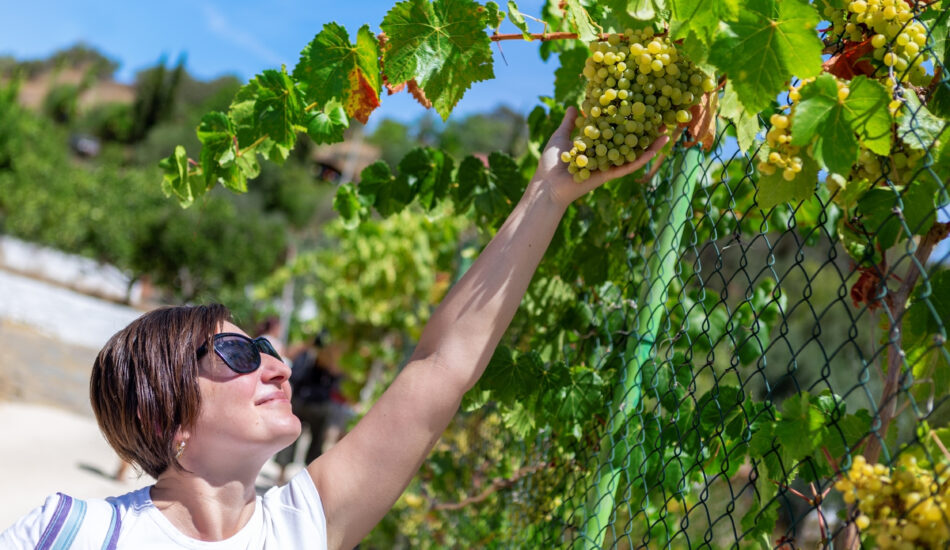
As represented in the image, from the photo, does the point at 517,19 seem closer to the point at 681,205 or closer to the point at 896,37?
the point at 681,205

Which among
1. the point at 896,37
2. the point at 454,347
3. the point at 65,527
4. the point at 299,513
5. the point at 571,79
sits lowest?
the point at 65,527

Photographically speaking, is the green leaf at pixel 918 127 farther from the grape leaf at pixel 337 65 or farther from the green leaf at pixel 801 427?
the grape leaf at pixel 337 65

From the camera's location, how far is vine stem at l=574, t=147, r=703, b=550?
174cm

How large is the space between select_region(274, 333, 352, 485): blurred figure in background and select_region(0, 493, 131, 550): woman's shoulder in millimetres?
5475

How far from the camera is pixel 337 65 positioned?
161 cm

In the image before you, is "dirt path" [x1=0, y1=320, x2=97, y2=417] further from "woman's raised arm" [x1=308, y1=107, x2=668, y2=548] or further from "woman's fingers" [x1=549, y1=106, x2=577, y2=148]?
"woman's fingers" [x1=549, y1=106, x2=577, y2=148]

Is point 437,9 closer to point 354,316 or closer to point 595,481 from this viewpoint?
point 595,481

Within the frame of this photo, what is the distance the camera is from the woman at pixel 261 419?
4.84ft

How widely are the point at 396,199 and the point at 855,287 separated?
1296 mm

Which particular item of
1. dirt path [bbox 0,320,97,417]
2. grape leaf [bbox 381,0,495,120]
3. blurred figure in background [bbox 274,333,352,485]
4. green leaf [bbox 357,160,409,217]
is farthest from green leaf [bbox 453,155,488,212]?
dirt path [bbox 0,320,97,417]

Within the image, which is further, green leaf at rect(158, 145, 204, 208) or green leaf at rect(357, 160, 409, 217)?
green leaf at rect(357, 160, 409, 217)

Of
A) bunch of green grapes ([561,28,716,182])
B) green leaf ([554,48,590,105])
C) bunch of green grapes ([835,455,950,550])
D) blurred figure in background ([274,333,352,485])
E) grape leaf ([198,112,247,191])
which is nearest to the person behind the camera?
bunch of green grapes ([835,455,950,550])

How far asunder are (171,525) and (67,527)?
176 mm

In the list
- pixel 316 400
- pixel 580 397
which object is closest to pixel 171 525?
pixel 580 397
